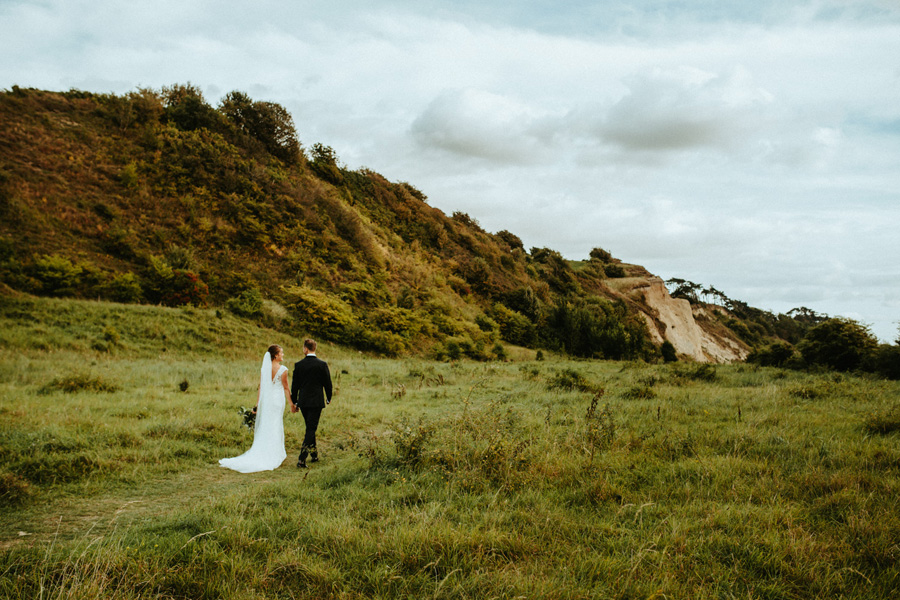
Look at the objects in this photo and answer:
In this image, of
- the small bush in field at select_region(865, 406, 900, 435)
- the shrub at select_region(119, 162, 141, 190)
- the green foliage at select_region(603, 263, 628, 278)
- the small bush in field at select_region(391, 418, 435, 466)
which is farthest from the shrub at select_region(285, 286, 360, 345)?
the green foliage at select_region(603, 263, 628, 278)

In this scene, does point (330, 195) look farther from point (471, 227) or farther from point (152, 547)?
point (152, 547)

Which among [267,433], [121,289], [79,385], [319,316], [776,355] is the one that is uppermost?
[121,289]

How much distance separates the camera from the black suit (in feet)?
24.9

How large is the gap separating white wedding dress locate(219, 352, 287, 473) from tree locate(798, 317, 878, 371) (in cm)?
2127

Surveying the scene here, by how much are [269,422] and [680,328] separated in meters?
55.1

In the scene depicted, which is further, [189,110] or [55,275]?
[189,110]

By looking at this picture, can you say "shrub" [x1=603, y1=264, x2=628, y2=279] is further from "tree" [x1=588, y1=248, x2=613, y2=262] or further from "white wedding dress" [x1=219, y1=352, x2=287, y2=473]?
"white wedding dress" [x1=219, y1=352, x2=287, y2=473]

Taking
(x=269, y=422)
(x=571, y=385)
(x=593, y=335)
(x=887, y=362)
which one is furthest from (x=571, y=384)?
(x=593, y=335)

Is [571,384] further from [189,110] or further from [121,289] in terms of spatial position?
[189,110]

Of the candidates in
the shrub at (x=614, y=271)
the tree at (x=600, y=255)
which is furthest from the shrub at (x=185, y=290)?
the tree at (x=600, y=255)

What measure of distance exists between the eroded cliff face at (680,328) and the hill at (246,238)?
3.69m

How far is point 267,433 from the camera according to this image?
759cm

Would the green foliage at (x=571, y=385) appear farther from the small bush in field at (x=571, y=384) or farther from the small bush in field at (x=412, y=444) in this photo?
the small bush in field at (x=412, y=444)

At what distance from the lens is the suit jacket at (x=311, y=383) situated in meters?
7.61
